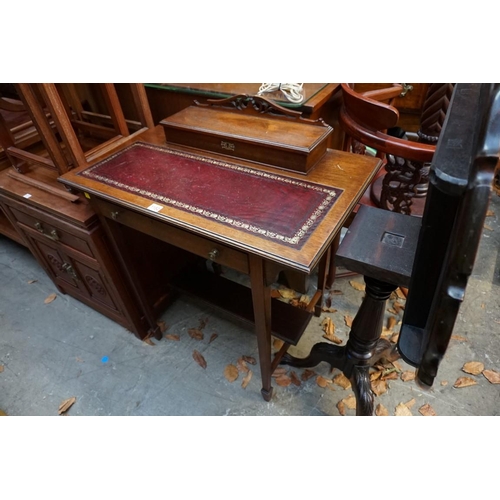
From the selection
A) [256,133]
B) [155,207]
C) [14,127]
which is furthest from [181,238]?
[14,127]

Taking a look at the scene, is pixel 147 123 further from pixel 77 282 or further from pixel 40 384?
pixel 40 384

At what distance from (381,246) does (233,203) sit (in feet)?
1.55

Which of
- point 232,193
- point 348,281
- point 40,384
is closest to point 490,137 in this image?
point 232,193

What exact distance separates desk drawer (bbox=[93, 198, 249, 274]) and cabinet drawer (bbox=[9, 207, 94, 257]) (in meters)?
0.26

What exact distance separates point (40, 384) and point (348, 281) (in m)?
1.85

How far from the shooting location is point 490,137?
0.44m

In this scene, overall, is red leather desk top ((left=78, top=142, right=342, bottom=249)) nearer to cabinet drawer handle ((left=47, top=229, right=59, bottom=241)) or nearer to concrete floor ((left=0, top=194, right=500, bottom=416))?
cabinet drawer handle ((left=47, top=229, right=59, bottom=241))

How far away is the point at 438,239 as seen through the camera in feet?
2.13

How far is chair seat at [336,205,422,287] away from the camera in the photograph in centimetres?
84

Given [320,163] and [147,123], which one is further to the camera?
[147,123]

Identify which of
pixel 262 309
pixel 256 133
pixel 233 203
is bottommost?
pixel 262 309

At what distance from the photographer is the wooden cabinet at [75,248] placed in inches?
57.2

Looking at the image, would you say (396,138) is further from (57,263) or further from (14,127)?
(14,127)

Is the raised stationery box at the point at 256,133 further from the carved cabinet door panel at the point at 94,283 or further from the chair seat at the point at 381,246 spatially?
the carved cabinet door panel at the point at 94,283
